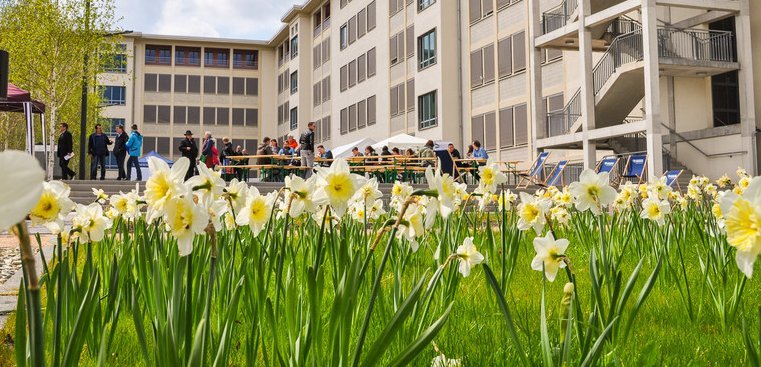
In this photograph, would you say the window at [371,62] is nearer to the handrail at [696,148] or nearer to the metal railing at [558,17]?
the metal railing at [558,17]

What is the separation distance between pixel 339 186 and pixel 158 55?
186 feet

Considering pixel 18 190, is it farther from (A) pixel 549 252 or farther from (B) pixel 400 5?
(B) pixel 400 5

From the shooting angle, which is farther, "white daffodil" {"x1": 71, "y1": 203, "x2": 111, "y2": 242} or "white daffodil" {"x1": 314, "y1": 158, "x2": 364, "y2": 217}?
"white daffodil" {"x1": 71, "y1": 203, "x2": 111, "y2": 242}

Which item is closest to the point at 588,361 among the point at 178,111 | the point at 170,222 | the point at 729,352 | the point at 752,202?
the point at 752,202

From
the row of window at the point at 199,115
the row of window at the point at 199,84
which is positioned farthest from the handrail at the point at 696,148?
the row of window at the point at 199,84

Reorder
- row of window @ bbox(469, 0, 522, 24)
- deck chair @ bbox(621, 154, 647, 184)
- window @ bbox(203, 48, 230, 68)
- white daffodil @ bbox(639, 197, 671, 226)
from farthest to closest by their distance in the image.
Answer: window @ bbox(203, 48, 230, 68)
row of window @ bbox(469, 0, 522, 24)
deck chair @ bbox(621, 154, 647, 184)
white daffodil @ bbox(639, 197, 671, 226)

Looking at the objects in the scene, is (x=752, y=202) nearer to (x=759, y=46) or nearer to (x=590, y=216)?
(x=590, y=216)

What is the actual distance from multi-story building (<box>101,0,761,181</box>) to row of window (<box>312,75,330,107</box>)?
128mm

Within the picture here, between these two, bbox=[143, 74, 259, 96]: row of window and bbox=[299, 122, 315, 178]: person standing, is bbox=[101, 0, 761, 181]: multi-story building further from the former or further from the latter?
bbox=[299, 122, 315, 178]: person standing

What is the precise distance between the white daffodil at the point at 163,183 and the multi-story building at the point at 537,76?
61.3 feet

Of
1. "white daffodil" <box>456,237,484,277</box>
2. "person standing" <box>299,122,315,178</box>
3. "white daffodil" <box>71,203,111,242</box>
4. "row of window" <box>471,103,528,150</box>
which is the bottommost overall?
"white daffodil" <box>456,237,484,277</box>

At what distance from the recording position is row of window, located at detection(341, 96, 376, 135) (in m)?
37.3

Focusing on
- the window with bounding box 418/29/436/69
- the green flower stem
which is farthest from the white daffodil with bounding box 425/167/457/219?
the window with bounding box 418/29/436/69

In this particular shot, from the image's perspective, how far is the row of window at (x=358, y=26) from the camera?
37.9m
